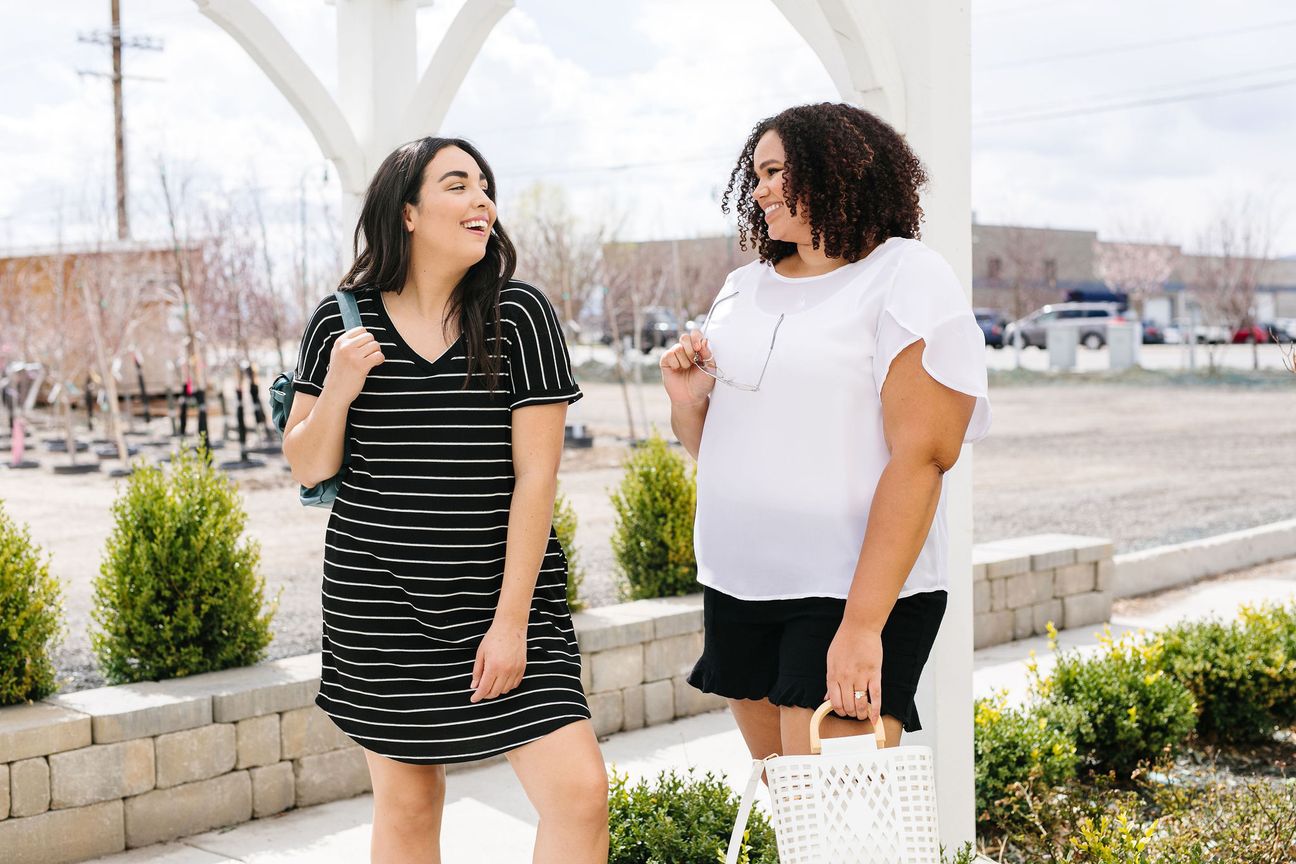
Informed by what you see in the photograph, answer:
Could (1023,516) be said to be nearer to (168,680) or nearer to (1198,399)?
(168,680)

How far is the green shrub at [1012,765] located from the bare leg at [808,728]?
165cm

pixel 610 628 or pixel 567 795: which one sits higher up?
pixel 567 795

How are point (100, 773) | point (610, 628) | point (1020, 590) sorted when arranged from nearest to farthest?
point (100, 773), point (610, 628), point (1020, 590)

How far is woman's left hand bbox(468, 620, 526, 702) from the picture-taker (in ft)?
7.19

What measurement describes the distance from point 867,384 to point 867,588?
0.33 meters

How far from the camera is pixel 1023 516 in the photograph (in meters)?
11.9

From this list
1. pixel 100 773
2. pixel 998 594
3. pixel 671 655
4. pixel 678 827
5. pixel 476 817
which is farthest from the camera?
pixel 998 594

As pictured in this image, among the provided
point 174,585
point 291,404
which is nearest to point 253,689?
point 174,585

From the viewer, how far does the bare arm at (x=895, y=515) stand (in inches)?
78.9

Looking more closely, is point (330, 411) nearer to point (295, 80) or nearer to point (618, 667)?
point (295, 80)

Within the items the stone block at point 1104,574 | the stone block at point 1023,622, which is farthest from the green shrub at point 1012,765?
the stone block at point 1104,574

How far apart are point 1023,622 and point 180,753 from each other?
4.40 m

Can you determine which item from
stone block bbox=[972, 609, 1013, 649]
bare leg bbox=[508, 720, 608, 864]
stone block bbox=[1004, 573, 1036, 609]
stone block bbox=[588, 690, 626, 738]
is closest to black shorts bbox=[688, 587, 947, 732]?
bare leg bbox=[508, 720, 608, 864]

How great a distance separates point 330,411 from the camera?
2191 millimetres
